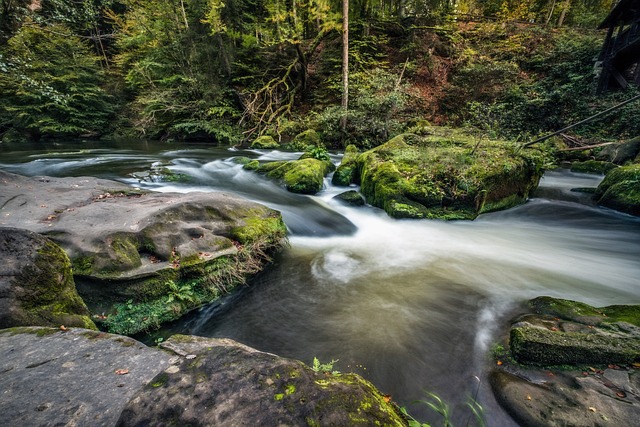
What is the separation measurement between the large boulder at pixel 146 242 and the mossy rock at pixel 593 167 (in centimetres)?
1133

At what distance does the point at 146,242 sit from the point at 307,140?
36.3 ft

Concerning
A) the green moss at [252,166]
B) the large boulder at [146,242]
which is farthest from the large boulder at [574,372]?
the green moss at [252,166]

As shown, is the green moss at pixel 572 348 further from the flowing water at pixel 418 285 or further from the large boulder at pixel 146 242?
the large boulder at pixel 146 242

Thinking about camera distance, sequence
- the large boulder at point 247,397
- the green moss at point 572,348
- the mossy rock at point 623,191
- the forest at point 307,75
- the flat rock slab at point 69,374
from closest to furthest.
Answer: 1. the large boulder at point 247,397
2. the flat rock slab at point 69,374
3. the green moss at point 572,348
4. the mossy rock at point 623,191
5. the forest at point 307,75

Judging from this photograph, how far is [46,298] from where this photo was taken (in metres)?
2.45

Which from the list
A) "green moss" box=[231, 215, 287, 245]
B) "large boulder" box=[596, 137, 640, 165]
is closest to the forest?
"large boulder" box=[596, 137, 640, 165]

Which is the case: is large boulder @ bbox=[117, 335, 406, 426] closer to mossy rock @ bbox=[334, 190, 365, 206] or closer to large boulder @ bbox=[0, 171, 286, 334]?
large boulder @ bbox=[0, 171, 286, 334]

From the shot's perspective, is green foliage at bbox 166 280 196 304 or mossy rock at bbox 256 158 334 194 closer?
green foliage at bbox 166 280 196 304

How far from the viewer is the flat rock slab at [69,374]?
1.48 m

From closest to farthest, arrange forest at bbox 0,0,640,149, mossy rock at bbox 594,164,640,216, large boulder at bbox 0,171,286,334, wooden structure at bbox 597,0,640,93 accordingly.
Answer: large boulder at bbox 0,171,286,334
mossy rock at bbox 594,164,640,216
wooden structure at bbox 597,0,640,93
forest at bbox 0,0,640,149

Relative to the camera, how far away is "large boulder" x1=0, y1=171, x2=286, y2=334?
3312mm

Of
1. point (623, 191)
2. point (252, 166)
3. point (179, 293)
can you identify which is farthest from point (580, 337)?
point (252, 166)

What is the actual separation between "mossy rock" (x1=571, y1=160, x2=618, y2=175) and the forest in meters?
3.20

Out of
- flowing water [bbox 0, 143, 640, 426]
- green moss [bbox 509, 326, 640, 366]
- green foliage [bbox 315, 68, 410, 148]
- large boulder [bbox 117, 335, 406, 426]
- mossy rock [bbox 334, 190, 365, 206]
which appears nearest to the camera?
large boulder [bbox 117, 335, 406, 426]
